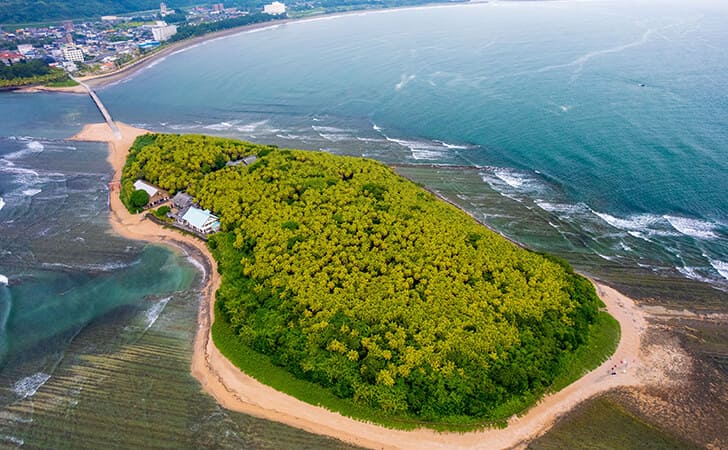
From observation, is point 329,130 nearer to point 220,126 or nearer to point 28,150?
point 220,126

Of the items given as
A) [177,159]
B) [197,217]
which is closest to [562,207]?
[197,217]

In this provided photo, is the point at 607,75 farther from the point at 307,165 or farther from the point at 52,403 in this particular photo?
the point at 52,403

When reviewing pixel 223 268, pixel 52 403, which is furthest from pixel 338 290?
pixel 52 403

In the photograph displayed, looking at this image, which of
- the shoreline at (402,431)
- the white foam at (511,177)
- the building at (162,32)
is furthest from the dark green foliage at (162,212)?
the building at (162,32)

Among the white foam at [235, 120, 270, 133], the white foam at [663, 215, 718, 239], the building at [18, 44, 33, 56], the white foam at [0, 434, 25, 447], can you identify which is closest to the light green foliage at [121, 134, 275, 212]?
the white foam at [235, 120, 270, 133]

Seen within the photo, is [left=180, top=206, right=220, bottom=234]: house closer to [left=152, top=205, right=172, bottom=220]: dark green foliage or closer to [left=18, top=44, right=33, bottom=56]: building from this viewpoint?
[left=152, top=205, right=172, bottom=220]: dark green foliage

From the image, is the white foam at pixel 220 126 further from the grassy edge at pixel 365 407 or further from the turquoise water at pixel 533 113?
the grassy edge at pixel 365 407
